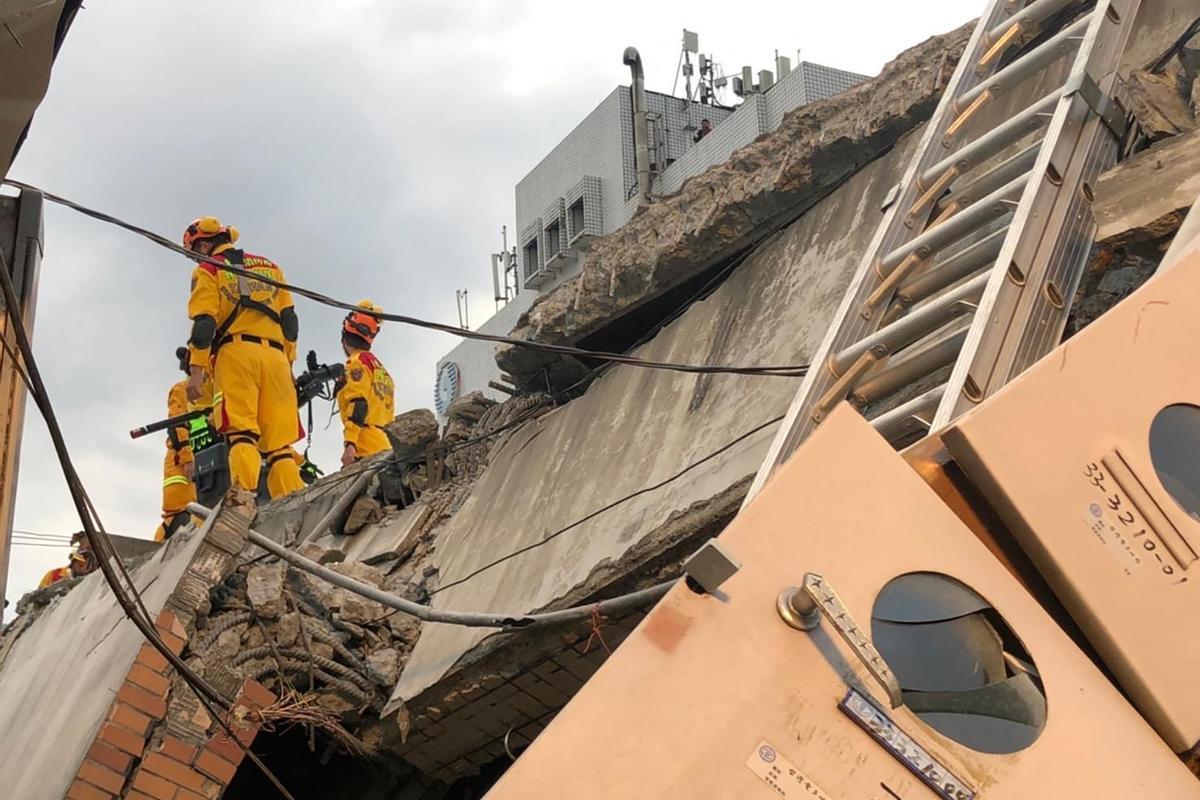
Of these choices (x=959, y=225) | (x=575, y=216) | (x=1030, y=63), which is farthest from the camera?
(x=575, y=216)

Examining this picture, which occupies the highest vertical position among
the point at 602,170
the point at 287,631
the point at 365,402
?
the point at 602,170

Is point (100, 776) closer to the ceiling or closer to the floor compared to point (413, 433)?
closer to the floor

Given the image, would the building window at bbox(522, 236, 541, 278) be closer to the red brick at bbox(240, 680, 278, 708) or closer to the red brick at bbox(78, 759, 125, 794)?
the red brick at bbox(240, 680, 278, 708)

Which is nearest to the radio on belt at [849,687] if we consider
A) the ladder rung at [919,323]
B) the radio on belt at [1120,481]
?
the radio on belt at [1120,481]

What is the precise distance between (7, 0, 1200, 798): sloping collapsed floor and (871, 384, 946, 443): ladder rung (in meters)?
1.13

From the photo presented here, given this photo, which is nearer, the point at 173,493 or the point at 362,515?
the point at 362,515

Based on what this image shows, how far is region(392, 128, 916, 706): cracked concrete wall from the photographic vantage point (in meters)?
4.57

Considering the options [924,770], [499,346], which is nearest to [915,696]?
[924,770]

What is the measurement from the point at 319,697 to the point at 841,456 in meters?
3.53

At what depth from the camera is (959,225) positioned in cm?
350

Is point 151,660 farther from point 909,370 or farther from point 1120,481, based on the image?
point 1120,481

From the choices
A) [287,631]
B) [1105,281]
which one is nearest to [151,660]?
[287,631]

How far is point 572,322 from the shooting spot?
19.6 feet

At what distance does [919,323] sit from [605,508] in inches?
78.4
